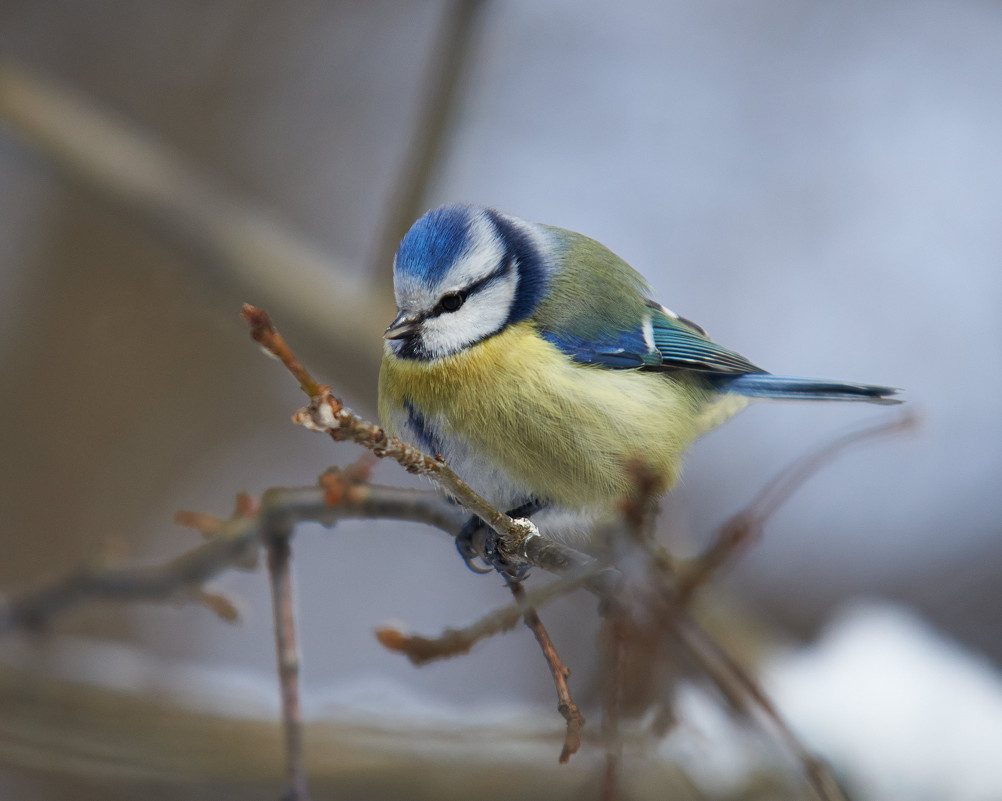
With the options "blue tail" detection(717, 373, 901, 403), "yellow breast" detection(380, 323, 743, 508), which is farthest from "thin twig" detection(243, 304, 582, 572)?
"blue tail" detection(717, 373, 901, 403)

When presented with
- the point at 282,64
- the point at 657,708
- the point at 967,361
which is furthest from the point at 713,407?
the point at 282,64

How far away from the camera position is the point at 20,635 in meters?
1.64

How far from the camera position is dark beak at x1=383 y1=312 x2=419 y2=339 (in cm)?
111

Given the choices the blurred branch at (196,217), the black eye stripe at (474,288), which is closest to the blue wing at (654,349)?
the black eye stripe at (474,288)

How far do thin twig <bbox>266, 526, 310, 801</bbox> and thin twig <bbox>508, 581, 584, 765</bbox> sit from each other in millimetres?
299

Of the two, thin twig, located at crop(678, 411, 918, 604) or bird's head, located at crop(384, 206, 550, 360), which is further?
bird's head, located at crop(384, 206, 550, 360)

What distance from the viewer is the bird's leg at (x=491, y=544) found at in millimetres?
1200

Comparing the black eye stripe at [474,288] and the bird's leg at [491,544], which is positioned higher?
the black eye stripe at [474,288]

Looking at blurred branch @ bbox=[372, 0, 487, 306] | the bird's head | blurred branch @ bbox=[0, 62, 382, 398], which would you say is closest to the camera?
the bird's head

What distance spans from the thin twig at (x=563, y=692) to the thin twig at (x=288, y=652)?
0.30 m

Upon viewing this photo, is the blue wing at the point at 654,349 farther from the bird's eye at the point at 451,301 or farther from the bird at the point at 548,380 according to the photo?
the bird's eye at the point at 451,301

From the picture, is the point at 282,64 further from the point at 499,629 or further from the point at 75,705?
the point at 499,629

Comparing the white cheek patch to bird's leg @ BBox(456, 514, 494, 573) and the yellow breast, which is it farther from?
bird's leg @ BBox(456, 514, 494, 573)

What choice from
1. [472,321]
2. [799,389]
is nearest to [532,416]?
[472,321]
